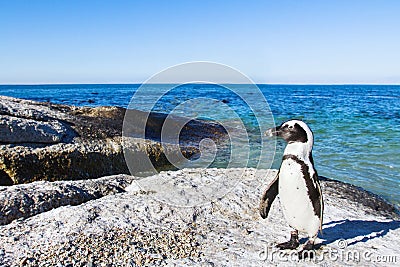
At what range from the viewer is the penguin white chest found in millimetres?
3717

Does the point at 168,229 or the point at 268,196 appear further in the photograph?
the point at 168,229

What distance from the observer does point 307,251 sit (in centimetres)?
386

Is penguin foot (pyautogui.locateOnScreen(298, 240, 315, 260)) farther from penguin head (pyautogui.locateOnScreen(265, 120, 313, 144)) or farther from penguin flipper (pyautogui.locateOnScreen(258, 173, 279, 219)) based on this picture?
penguin head (pyautogui.locateOnScreen(265, 120, 313, 144))

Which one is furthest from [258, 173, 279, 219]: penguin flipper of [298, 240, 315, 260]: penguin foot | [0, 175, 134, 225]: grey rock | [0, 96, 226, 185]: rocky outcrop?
[0, 96, 226, 185]: rocky outcrop

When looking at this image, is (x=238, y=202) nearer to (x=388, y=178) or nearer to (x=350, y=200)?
(x=350, y=200)

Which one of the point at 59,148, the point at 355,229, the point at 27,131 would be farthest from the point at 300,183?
the point at 27,131

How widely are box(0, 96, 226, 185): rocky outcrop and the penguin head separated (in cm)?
535

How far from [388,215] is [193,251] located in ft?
12.8

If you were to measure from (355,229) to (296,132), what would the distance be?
1865 millimetres

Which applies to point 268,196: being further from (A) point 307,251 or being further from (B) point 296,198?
(A) point 307,251

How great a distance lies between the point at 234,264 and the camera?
364 centimetres

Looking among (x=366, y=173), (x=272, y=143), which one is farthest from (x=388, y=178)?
(x=272, y=143)

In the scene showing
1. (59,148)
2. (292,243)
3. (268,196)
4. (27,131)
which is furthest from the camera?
(59,148)

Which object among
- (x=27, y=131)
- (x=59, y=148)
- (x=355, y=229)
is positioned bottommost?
(x=355, y=229)
